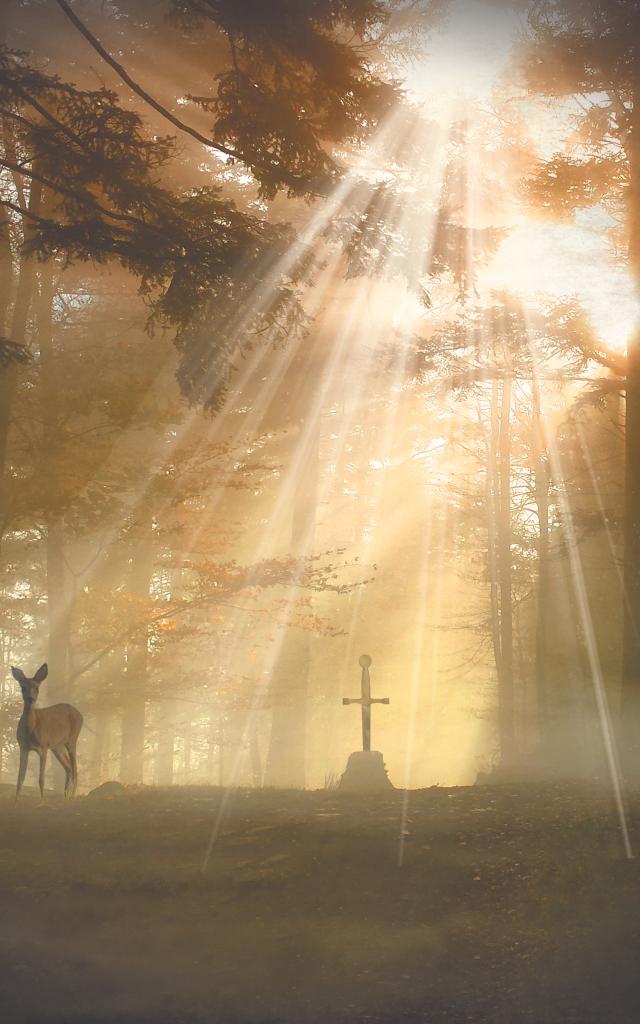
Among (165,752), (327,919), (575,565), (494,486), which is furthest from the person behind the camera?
(165,752)

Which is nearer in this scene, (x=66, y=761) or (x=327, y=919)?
(x=327, y=919)

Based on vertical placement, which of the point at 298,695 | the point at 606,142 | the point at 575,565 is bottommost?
the point at 298,695

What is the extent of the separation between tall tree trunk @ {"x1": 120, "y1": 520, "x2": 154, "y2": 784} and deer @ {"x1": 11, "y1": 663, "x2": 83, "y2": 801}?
7316 mm

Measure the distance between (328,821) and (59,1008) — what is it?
4322 millimetres

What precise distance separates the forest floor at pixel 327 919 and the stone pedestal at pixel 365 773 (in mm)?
4157

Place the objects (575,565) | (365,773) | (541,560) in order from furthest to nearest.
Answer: (541,560), (575,565), (365,773)

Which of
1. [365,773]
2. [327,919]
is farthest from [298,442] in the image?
[327,919]

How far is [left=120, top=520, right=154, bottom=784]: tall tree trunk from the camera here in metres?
22.0

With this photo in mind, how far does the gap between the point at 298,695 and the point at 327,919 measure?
1563cm

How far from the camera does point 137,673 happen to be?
24.0 metres

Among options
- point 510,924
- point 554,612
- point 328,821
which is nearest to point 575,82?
point 328,821

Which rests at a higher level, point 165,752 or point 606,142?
point 606,142

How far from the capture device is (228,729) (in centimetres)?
4509

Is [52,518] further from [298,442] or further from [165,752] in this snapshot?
[165,752]
